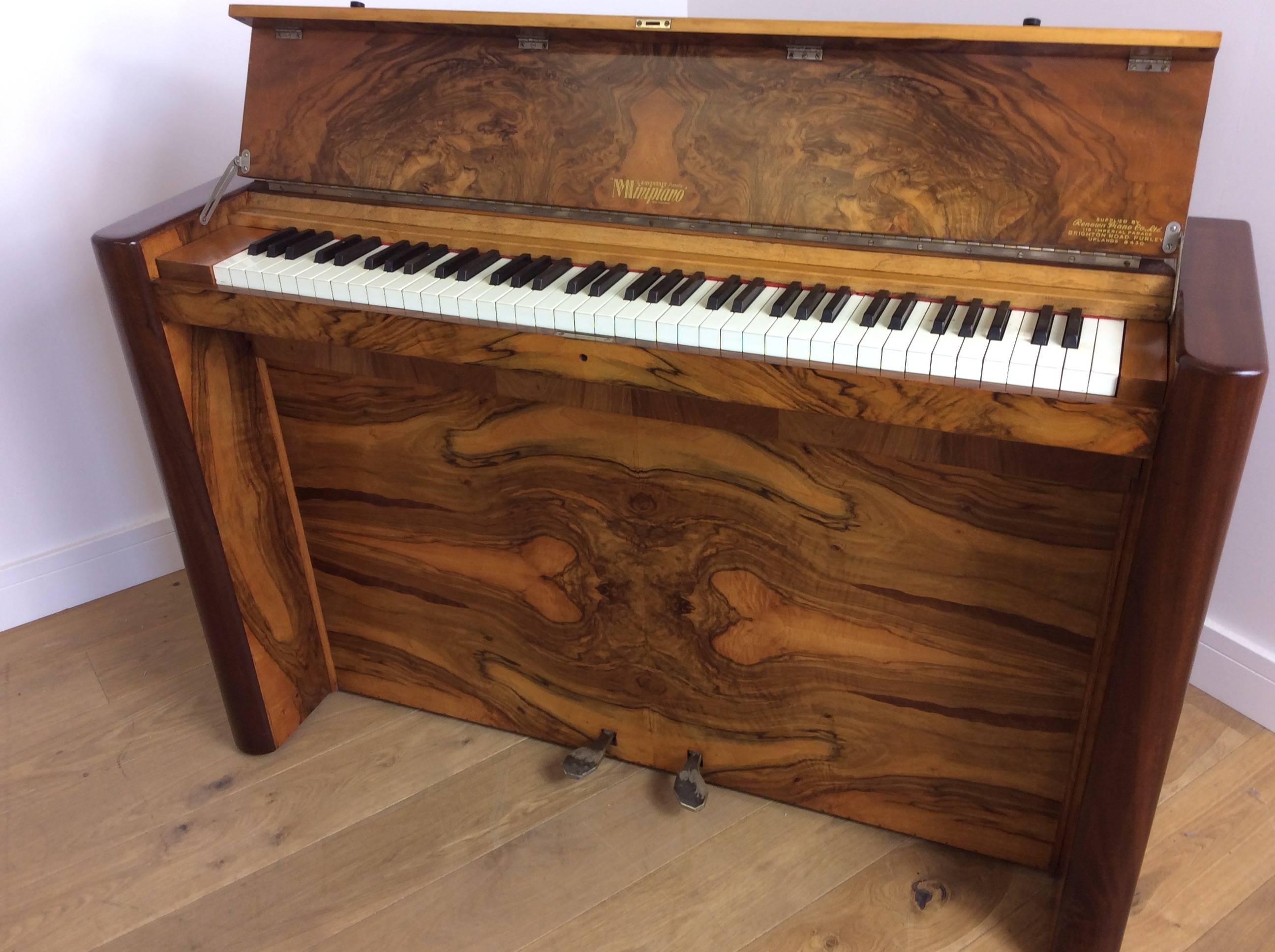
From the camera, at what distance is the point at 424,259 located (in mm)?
1241

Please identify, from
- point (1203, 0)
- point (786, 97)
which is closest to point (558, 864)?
point (786, 97)

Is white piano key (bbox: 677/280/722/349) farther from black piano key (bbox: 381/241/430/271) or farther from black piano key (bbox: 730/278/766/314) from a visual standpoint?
black piano key (bbox: 381/241/430/271)

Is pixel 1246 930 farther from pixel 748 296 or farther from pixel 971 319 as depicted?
pixel 748 296

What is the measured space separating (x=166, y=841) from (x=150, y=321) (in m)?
0.75

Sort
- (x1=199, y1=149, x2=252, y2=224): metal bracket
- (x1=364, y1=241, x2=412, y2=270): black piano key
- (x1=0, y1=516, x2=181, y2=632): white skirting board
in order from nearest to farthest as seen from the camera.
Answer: (x1=364, y1=241, x2=412, y2=270): black piano key, (x1=199, y1=149, x2=252, y2=224): metal bracket, (x1=0, y1=516, x2=181, y2=632): white skirting board

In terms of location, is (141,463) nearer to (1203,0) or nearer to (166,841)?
(166,841)

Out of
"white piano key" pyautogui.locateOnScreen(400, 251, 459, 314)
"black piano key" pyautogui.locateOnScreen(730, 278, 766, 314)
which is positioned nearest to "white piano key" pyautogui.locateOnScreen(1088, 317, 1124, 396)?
"black piano key" pyautogui.locateOnScreen(730, 278, 766, 314)

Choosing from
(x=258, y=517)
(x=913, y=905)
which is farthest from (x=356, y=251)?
(x=913, y=905)

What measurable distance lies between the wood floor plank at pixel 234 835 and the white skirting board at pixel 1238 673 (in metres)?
1.15

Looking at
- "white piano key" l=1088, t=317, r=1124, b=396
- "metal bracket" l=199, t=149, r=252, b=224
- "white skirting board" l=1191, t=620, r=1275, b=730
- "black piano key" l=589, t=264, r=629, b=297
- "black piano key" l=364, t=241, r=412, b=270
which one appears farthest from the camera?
"white skirting board" l=1191, t=620, r=1275, b=730

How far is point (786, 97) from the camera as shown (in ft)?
3.85

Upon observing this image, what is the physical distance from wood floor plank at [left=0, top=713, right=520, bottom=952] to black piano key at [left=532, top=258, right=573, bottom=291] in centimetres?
79

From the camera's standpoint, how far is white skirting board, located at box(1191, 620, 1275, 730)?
1.62 metres

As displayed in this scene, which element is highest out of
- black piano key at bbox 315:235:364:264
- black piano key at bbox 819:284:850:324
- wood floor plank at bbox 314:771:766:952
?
black piano key at bbox 315:235:364:264
